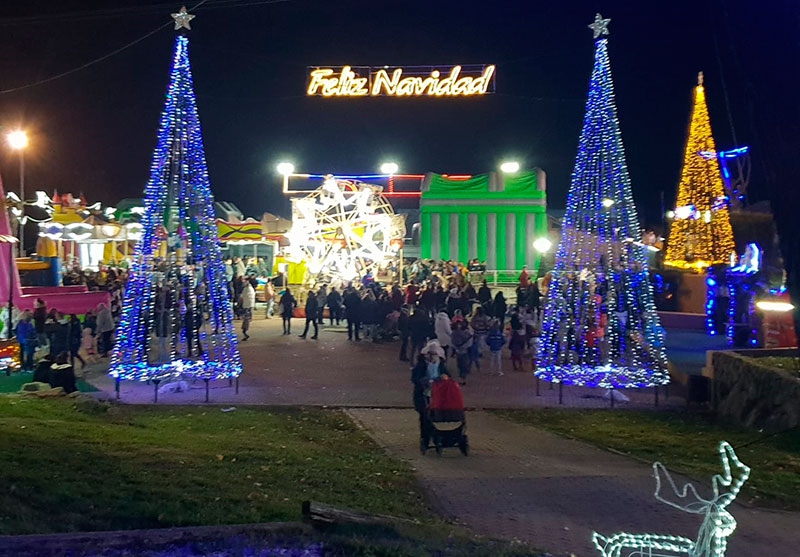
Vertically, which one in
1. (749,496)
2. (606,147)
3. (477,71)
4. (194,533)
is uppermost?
(477,71)

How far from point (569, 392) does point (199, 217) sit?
7173 mm

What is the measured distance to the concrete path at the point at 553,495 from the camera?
22.0 feet

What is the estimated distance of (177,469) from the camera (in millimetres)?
7848

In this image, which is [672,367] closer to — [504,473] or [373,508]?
[504,473]

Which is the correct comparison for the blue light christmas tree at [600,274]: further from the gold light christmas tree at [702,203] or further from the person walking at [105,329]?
the gold light christmas tree at [702,203]

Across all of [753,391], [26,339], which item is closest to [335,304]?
[26,339]

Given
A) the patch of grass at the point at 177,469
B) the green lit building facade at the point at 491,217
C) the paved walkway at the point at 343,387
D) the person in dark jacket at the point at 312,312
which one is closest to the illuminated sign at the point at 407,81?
the green lit building facade at the point at 491,217

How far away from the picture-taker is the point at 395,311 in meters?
21.3

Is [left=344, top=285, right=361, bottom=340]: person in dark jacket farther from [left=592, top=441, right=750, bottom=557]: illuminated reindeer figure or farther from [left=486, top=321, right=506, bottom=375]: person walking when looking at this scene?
[left=592, top=441, right=750, bottom=557]: illuminated reindeer figure

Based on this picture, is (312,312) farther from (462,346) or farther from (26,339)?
(26,339)

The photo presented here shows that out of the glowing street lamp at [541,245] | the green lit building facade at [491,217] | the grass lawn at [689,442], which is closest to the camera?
the grass lawn at [689,442]

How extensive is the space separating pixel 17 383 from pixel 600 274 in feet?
35.7

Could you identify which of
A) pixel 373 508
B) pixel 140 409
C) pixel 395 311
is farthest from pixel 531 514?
pixel 395 311

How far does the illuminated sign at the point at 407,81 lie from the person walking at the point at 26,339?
Answer: 86.5 feet
